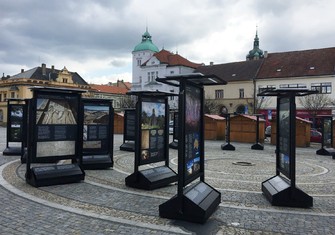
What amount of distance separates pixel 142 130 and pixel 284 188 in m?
4.05

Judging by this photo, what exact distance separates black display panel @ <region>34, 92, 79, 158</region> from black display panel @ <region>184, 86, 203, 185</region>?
4.42 meters

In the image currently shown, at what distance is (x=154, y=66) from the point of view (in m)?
70.4

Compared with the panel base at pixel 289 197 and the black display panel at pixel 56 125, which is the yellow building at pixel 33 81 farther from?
the panel base at pixel 289 197

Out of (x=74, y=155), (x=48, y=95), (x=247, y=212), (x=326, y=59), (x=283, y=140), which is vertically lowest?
(x=247, y=212)

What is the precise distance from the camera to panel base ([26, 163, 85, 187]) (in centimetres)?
876

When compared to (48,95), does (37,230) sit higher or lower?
lower

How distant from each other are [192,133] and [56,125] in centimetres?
467

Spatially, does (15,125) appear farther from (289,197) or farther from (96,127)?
(289,197)

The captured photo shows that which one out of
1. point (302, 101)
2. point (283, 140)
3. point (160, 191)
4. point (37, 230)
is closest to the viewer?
point (37, 230)

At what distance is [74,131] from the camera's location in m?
9.81

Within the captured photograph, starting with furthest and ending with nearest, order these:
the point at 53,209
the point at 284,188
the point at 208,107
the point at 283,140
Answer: the point at 208,107, the point at 283,140, the point at 284,188, the point at 53,209

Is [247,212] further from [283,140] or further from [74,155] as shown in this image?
[74,155]

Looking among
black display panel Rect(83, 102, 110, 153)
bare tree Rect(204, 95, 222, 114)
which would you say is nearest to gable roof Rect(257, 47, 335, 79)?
bare tree Rect(204, 95, 222, 114)

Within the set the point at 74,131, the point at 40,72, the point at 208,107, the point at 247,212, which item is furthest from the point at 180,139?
the point at 40,72
